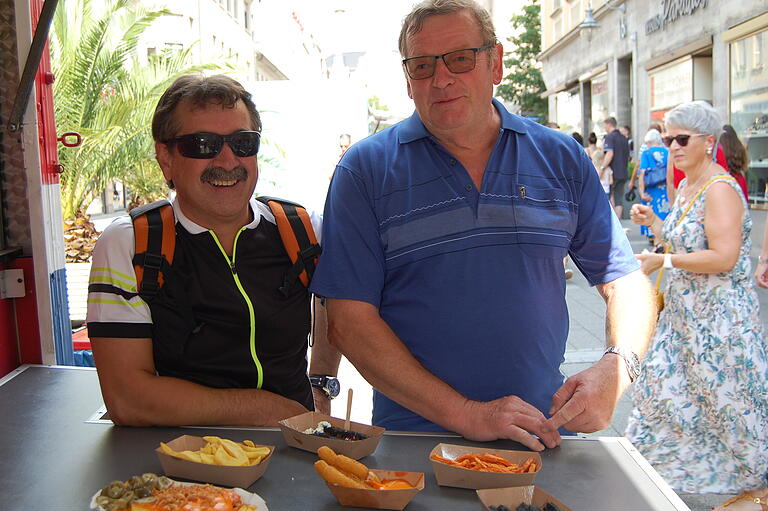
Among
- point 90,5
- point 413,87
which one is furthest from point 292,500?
point 90,5

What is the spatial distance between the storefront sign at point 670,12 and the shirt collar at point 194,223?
46.8 ft

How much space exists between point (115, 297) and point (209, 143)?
1.87ft

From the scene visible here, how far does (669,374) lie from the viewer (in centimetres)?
454

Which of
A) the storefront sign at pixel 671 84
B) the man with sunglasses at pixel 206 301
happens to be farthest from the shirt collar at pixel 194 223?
the storefront sign at pixel 671 84

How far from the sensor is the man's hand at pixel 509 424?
86.0 inches

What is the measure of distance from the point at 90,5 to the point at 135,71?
102cm

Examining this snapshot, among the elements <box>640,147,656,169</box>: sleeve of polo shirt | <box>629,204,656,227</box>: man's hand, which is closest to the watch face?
<box>629,204,656,227</box>: man's hand

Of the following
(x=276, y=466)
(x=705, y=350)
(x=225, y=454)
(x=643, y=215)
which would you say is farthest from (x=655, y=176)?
(x=225, y=454)

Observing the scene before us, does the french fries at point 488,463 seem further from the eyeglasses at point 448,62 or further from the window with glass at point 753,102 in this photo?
the window with glass at point 753,102

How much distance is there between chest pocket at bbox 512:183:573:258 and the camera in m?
2.52

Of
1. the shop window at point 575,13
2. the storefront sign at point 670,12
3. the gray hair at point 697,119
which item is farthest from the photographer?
the shop window at point 575,13

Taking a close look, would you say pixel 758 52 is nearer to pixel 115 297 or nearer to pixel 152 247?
pixel 152 247

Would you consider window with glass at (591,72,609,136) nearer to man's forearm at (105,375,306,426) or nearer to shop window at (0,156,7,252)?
shop window at (0,156,7,252)

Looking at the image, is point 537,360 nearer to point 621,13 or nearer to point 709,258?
point 709,258
